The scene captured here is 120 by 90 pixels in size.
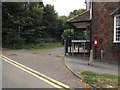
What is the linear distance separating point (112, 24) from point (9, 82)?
8.32m

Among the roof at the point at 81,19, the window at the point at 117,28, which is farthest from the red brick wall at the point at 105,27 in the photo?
the roof at the point at 81,19

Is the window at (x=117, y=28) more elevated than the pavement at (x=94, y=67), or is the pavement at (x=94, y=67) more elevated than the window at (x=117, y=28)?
the window at (x=117, y=28)

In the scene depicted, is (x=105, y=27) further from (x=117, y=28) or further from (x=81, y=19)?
(x=81, y=19)

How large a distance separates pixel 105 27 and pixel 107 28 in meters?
0.20

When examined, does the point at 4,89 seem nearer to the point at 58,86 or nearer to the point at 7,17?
the point at 58,86

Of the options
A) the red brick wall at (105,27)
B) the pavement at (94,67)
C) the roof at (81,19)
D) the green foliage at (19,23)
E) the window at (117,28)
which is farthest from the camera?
the green foliage at (19,23)

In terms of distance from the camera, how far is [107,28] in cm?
917

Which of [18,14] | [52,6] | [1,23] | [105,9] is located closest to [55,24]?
[52,6]

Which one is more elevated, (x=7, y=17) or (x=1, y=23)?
(x=7, y=17)

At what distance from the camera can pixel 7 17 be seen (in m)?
18.5

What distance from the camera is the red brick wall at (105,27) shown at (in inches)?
346

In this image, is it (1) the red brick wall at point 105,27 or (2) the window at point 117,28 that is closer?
(2) the window at point 117,28

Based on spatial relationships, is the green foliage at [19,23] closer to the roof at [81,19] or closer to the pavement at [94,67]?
the roof at [81,19]

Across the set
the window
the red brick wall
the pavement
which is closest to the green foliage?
the red brick wall
